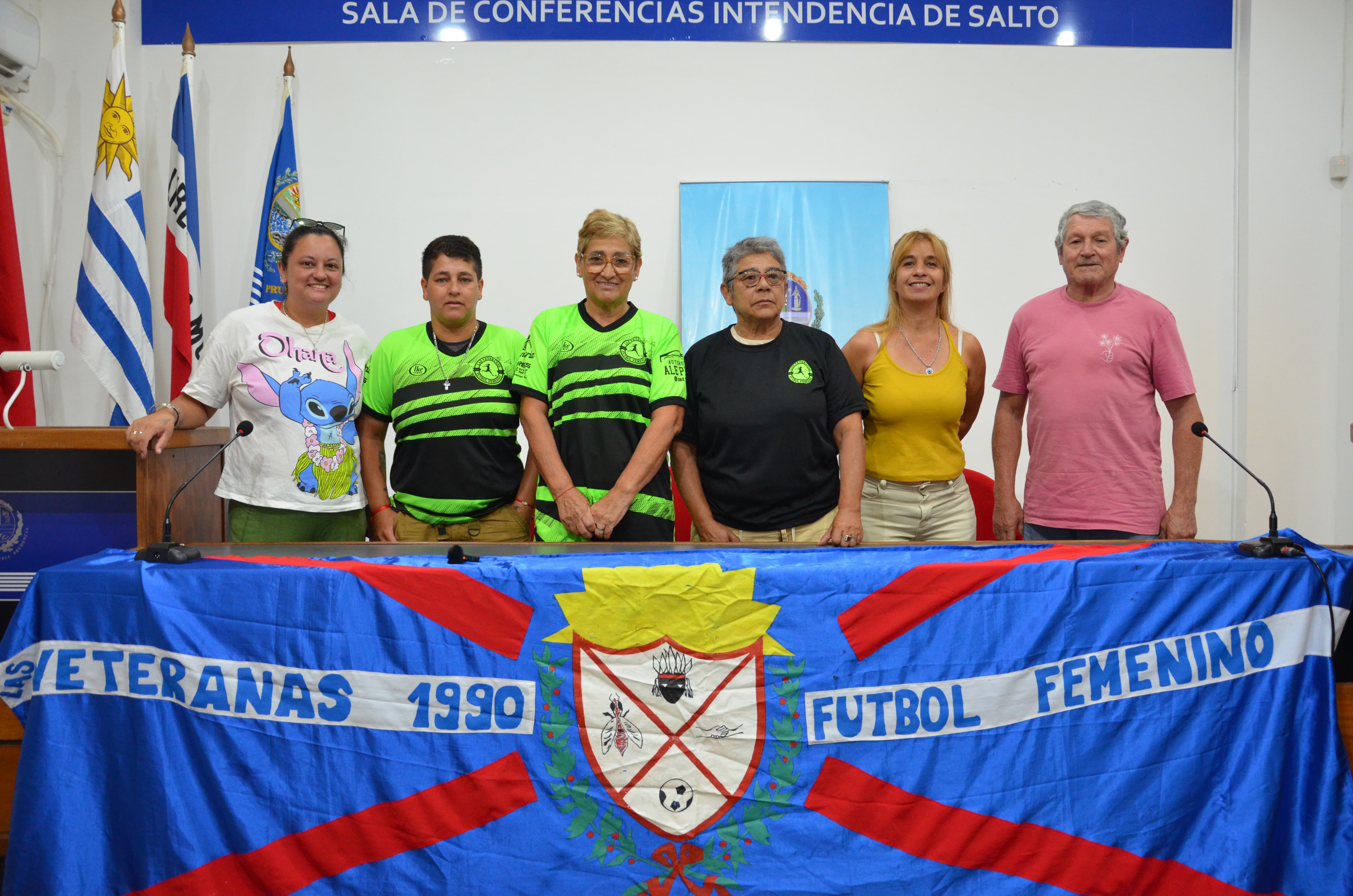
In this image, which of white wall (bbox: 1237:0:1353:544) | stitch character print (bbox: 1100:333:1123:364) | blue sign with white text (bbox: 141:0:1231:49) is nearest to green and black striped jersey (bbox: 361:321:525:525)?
stitch character print (bbox: 1100:333:1123:364)

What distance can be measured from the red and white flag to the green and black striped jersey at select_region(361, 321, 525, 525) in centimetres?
182

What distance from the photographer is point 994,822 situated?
60.9 inches

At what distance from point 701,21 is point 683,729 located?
3.40 metres

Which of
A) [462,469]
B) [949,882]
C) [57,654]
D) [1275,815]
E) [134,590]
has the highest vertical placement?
[462,469]

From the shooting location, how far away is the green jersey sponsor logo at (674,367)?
85.5 inches

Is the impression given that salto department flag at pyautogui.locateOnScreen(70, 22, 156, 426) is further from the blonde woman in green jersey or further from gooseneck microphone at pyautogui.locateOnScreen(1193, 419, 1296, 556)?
Result: gooseneck microphone at pyautogui.locateOnScreen(1193, 419, 1296, 556)

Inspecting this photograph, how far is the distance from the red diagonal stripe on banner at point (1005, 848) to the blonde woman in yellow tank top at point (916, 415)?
90 cm

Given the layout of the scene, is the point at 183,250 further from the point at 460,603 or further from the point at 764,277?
the point at 460,603

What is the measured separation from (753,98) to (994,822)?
3.31 meters

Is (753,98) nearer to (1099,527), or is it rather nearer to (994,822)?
(1099,527)

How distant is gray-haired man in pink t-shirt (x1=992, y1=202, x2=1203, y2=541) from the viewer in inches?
92.8

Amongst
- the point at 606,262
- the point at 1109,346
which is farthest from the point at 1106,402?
the point at 606,262

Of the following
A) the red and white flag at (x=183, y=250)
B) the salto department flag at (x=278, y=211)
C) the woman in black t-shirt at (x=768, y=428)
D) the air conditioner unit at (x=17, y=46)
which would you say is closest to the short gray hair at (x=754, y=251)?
the woman in black t-shirt at (x=768, y=428)

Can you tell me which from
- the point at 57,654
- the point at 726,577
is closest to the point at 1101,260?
the point at 726,577
